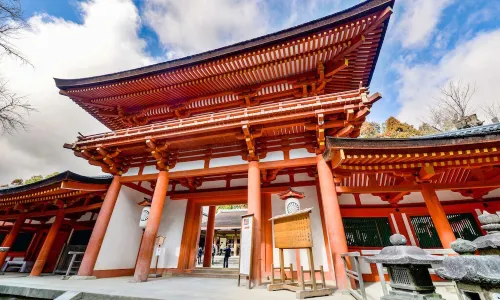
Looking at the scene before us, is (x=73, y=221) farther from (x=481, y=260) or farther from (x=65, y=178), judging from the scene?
(x=481, y=260)

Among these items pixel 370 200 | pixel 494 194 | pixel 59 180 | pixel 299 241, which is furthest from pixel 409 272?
pixel 59 180

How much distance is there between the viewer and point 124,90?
957 cm

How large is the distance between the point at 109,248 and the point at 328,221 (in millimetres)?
8543

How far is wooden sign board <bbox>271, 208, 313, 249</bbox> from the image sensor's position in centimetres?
492

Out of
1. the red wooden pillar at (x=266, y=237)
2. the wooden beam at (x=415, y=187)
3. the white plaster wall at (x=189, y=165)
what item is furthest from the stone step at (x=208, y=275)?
the wooden beam at (x=415, y=187)

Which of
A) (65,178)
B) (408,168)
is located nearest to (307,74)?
(408,168)

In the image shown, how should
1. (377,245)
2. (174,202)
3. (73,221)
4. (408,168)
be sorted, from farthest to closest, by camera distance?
(73,221), (174,202), (377,245), (408,168)

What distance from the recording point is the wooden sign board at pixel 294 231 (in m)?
4.92

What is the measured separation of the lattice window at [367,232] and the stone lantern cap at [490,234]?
21.4ft

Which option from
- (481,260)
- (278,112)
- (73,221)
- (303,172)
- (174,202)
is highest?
(278,112)

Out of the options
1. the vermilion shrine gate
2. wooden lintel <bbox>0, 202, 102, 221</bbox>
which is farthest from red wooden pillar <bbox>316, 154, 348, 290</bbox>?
wooden lintel <bbox>0, 202, 102, 221</bbox>

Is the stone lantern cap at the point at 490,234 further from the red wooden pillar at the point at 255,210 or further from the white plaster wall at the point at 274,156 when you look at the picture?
the white plaster wall at the point at 274,156

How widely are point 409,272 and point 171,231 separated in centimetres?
963

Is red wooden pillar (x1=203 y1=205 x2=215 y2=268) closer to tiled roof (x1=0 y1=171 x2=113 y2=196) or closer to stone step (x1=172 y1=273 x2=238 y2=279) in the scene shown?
stone step (x1=172 y1=273 x2=238 y2=279)
